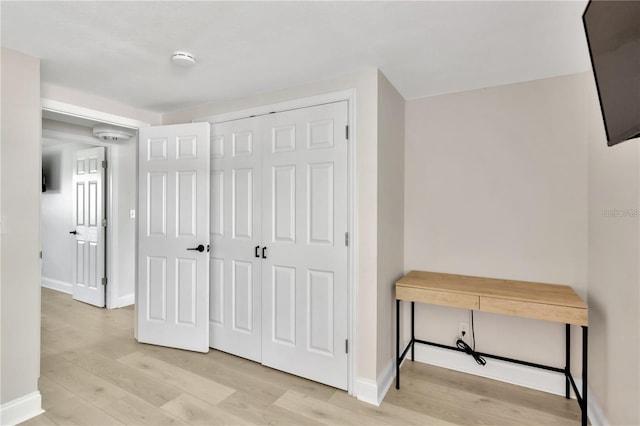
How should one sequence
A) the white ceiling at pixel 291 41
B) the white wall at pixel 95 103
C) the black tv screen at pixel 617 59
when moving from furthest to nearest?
the white wall at pixel 95 103, the white ceiling at pixel 291 41, the black tv screen at pixel 617 59

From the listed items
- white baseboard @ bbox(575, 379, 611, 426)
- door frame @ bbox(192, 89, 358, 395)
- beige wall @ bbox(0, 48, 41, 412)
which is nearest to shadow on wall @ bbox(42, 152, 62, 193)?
beige wall @ bbox(0, 48, 41, 412)

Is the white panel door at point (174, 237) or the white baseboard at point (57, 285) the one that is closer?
the white panel door at point (174, 237)

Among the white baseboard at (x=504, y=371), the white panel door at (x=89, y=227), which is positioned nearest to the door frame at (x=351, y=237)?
the white baseboard at (x=504, y=371)

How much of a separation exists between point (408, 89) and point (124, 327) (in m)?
3.89

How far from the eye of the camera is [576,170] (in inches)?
89.1

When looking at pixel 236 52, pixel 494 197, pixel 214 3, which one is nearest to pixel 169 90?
A: pixel 236 52

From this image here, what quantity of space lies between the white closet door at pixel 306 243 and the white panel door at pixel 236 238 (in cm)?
11

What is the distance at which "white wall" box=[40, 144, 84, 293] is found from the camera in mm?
4805

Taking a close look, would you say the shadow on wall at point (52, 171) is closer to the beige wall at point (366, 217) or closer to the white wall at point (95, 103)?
the white wall at point (95, 103)

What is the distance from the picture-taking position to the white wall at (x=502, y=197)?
2285 millimetres

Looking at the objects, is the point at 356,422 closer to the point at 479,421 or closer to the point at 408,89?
the point at 479,421

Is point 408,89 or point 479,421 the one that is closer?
point 479,421

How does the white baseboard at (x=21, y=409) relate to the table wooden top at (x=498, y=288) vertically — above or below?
below

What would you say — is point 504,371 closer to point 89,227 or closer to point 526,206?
point 526,206
